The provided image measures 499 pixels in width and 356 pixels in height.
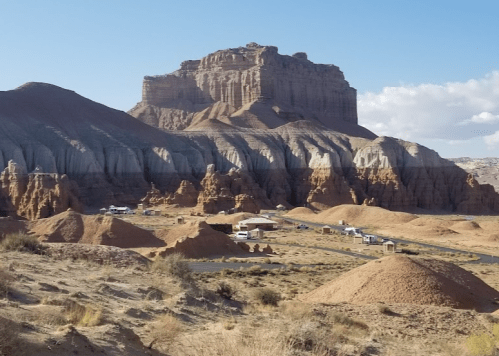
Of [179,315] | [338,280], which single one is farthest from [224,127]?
[179,315]

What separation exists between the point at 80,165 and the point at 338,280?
264 feet

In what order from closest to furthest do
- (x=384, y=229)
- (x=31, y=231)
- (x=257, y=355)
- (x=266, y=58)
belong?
(x=257, y=355) → (x=31, y=231) → (x=384, y=229) → (x=266, y=58)

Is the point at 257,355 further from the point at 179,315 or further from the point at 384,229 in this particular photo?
the point at 384,229

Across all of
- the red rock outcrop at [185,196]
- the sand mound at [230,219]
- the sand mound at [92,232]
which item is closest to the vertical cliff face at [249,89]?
the red rock outcrop at [185,196]

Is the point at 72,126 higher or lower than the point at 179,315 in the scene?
higher

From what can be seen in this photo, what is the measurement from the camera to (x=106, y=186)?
335 ft

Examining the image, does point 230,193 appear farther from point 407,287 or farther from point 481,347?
point 481,347

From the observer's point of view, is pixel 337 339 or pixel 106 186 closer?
pixel 337 339

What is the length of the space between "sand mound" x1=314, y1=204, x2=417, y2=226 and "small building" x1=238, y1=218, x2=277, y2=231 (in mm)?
17776

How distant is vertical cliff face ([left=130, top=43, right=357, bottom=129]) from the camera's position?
164m

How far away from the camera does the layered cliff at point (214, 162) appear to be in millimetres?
103062

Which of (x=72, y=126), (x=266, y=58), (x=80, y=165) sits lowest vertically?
(x=80, y=165)

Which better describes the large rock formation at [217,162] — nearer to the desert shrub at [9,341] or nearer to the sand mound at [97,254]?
the sand mound at [97,254]

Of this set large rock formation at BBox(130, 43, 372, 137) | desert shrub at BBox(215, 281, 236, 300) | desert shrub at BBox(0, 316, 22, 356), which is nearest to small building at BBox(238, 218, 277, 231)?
desert shrub at BBox(215, 281, 236, 300)
